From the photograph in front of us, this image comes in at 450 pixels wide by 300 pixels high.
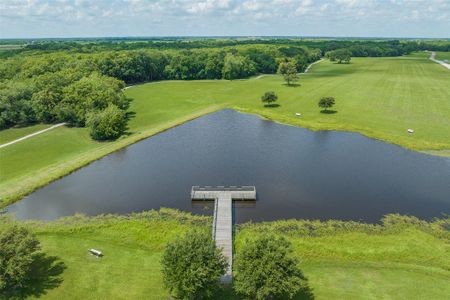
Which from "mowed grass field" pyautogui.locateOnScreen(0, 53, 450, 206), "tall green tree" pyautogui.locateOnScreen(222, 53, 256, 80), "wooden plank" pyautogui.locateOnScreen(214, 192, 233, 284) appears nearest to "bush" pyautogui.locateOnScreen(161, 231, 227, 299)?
"wooden plank" pyautogui.locateOnScreen(214, 192, 233, 284)

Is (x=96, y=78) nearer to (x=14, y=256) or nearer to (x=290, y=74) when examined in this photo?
(x=290, y=74)

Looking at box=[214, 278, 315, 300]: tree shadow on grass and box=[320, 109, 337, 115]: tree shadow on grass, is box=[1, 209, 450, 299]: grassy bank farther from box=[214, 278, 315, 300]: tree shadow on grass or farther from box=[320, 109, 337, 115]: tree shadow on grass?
box=[320, 109, 337, 115]: tree shadow on grass

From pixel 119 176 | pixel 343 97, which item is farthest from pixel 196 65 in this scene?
pixel 119 176

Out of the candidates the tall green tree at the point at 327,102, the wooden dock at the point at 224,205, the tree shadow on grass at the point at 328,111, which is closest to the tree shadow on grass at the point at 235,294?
the wooden dock at the point at 224,205

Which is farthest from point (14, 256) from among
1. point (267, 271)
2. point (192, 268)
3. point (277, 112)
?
point (277, 112)

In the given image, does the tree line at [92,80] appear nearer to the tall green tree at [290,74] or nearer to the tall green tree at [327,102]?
the tall green tree at [290,74]

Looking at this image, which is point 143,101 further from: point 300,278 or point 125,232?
point 300,278
